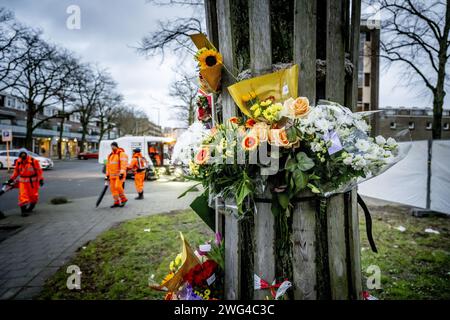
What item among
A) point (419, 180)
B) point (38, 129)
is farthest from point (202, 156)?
point (38, 129)

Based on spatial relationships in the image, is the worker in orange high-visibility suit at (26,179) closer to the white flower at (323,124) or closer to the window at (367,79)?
the white flower at (323,124)

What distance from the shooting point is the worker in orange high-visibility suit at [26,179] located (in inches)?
266

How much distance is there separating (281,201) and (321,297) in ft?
2.36

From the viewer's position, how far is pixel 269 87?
4.81 feet

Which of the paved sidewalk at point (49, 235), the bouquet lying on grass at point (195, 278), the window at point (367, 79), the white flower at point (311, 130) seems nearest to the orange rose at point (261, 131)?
the white flower at point (311, 130)

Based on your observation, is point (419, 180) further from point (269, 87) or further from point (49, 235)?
point (49, 235)

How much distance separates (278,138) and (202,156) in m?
0.43

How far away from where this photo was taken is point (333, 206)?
1.55m

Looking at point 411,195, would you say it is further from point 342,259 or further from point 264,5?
point 264,5

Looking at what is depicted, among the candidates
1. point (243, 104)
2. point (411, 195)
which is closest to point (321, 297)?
point (243, 104)

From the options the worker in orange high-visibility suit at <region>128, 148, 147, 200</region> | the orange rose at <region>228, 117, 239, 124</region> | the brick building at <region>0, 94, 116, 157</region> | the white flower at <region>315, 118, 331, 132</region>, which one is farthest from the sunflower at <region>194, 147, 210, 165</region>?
the brick building at <region>0, 94, 116, 157</region>

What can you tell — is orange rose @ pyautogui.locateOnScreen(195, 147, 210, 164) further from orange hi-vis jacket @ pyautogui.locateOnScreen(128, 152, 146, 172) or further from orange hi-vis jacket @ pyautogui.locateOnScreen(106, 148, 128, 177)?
orange hi-vis jacket @ pyautogui.locateOnScreen(128, 152, 146, 172)

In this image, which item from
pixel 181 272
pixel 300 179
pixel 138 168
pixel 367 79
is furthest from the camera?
pixel 367 79

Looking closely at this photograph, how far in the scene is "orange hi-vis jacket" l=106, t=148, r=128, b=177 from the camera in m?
7.43
